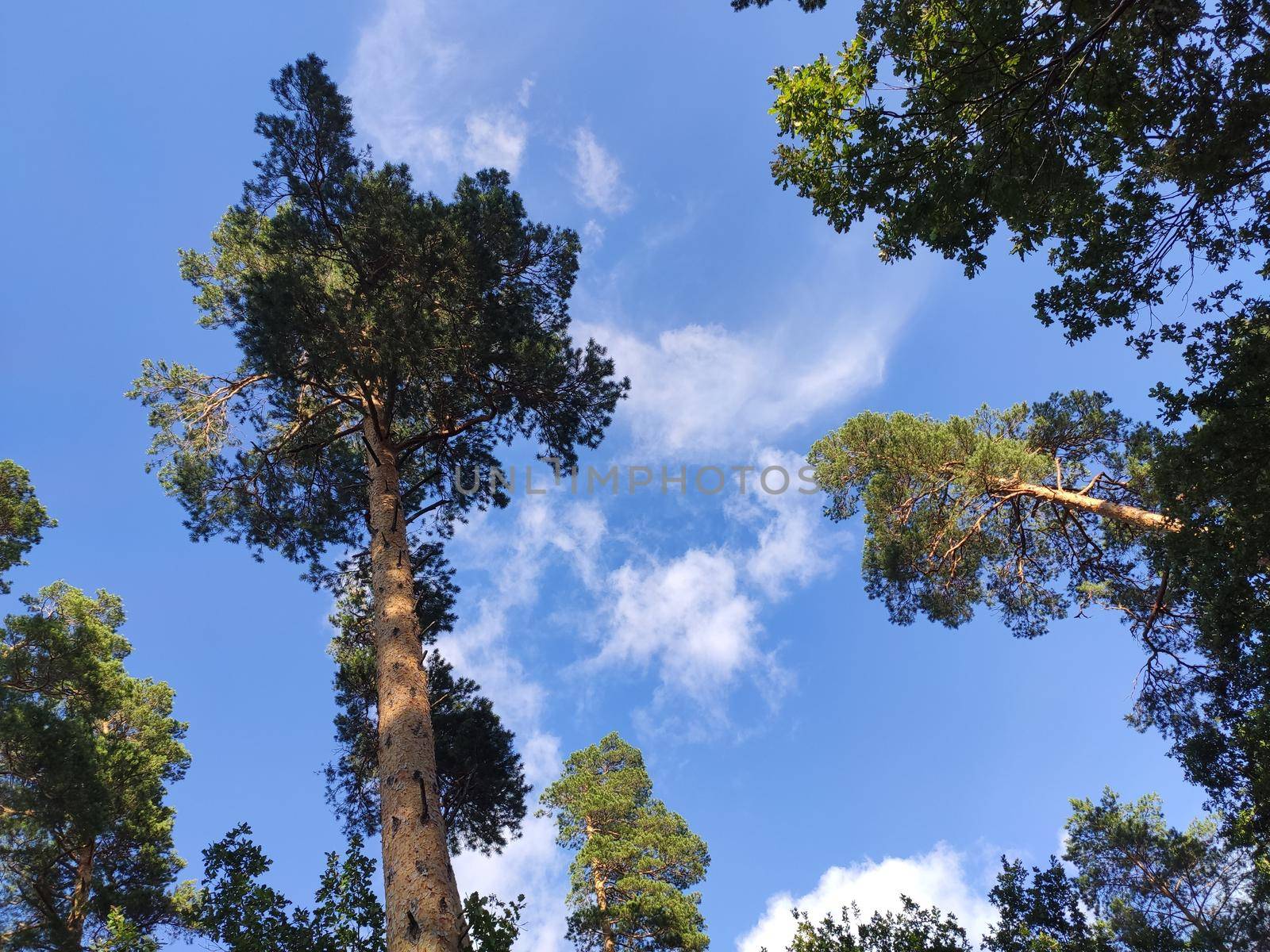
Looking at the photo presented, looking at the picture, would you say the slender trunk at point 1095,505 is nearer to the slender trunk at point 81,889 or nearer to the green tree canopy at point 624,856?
the green tree canopy at point 624,856

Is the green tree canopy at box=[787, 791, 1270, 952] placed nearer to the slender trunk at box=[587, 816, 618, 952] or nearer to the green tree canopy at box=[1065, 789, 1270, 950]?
the green tree canopy at box=[1065, 789, 1270, 950]

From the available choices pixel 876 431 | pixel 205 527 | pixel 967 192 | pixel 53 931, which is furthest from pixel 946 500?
pixel 53 931

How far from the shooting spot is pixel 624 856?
51.5 ft

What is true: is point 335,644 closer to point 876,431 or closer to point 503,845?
point 503,845

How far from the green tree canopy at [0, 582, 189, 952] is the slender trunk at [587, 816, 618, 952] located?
816 cm

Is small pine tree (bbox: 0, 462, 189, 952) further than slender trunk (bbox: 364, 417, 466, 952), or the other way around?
small pine tree (bbox: 0, 462, 189, 952)

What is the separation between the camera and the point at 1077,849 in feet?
55.6

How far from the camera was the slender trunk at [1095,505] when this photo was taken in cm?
1060

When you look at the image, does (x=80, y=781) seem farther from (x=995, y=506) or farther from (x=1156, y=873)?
(x=1156, y=873)

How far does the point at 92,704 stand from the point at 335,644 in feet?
13.3

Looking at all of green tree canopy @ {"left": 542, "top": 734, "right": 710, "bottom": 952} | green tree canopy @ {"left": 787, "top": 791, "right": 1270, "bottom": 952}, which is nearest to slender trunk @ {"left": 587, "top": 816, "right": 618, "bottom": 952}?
green tree canopy @ {"left": 542, "top": 734, "right": 710, "bottom": 952}

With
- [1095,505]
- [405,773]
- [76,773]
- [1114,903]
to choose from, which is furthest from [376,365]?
[1114,903]

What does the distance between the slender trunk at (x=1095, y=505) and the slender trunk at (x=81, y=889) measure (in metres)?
15.8

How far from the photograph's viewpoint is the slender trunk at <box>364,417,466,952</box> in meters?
5.41
